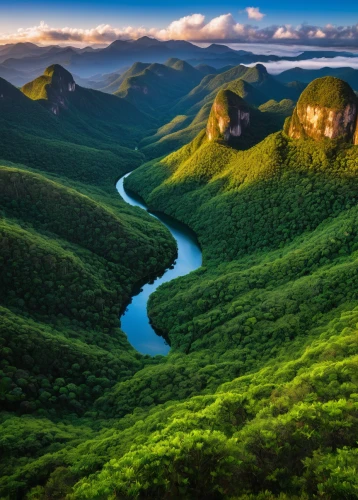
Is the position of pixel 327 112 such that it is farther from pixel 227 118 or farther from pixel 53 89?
pixel 53 89

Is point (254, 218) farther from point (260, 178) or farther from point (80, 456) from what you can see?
point (80, 456)

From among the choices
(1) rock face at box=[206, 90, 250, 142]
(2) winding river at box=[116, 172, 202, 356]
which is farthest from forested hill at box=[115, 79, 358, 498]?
(1) rock face at box=[206, 90, 250, 142]

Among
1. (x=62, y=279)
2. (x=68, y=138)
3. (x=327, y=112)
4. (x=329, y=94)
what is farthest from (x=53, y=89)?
(x=62, y=279)

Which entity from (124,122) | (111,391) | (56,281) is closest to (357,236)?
(111,391)

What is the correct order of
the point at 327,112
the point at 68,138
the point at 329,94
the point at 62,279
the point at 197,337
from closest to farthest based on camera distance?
the point at 197,337 < the point at 62,279 < the point at 327,112 < the point at 329,94 < the point at 68,138

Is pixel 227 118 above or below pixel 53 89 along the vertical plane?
below

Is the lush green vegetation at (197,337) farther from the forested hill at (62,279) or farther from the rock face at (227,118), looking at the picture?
the rock face at (227,118)
